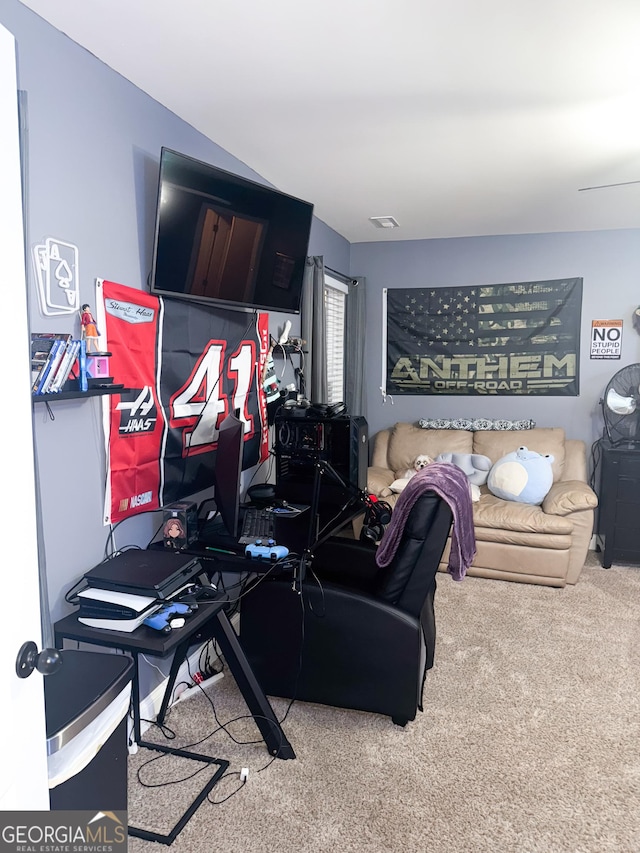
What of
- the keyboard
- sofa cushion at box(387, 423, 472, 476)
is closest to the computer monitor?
the keyboard

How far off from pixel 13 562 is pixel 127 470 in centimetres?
122

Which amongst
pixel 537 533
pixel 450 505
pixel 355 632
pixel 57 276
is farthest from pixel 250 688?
pixel 537 533

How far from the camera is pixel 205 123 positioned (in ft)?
8.23

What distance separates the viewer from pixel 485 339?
185 inches

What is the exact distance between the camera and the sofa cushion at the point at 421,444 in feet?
14.9

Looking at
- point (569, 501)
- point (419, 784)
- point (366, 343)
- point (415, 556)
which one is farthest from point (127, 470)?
point (366, 343)

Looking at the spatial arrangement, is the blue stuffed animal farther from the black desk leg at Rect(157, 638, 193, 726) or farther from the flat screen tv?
the black desk leg at Rect(157, 638, 193, 726)

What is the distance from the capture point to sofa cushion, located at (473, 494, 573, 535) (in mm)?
3672

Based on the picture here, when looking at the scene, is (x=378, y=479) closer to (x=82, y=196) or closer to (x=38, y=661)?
(x=82, y=196)

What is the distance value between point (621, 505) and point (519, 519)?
2.65ft

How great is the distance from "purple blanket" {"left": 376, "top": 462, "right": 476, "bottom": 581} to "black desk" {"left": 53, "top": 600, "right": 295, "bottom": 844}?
0.64m

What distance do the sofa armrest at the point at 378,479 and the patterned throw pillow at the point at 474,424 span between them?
0.54 meters

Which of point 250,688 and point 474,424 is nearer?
point 250,688

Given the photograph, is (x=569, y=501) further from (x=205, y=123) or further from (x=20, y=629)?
(x=20, y=629)
